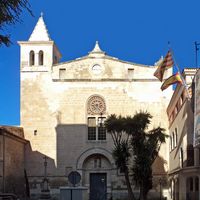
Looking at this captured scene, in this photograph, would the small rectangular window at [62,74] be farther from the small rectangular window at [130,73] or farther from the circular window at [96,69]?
the small rectangular window at [130,73]

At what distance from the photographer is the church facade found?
4119 centimetres

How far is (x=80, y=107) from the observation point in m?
42.1

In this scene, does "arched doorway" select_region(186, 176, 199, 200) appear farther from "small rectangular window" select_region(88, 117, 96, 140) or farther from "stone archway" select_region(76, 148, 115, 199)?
"small rectangular window" select_region(88, 117, 96, 140)

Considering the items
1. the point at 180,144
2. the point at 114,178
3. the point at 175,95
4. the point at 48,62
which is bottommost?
the point at 114,178

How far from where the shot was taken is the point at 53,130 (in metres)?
41.7

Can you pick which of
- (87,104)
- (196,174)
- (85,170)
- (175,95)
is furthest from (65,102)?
(196,174)

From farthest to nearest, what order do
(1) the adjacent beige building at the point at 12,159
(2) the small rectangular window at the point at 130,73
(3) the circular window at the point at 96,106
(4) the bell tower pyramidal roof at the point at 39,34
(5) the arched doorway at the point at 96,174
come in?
1. (4) the bell tower pyramidal roof at the point at 39,34
2. (2) the small rectangular window at the point at 130,73
3. (3) the circular window at the point at 96,106
4. (5) the arched doorway at the point at 96,174
5. (1) the adjacent beige building at the point at 12,159

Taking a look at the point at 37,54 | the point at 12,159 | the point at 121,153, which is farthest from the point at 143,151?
the point at 37,54

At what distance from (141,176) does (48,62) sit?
16035 mm

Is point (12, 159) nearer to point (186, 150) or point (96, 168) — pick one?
point (96, 168)

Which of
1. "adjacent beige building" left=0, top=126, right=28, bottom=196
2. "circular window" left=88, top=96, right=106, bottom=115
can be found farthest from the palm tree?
"adjacent beige building" left=0, top=126, right=28, bottom=196

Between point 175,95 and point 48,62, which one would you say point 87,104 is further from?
point 175,95

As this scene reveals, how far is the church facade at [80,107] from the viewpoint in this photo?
4119 centimetres

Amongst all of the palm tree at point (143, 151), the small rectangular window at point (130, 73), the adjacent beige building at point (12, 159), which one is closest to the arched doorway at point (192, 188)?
the palm tree at point (143, 151)
